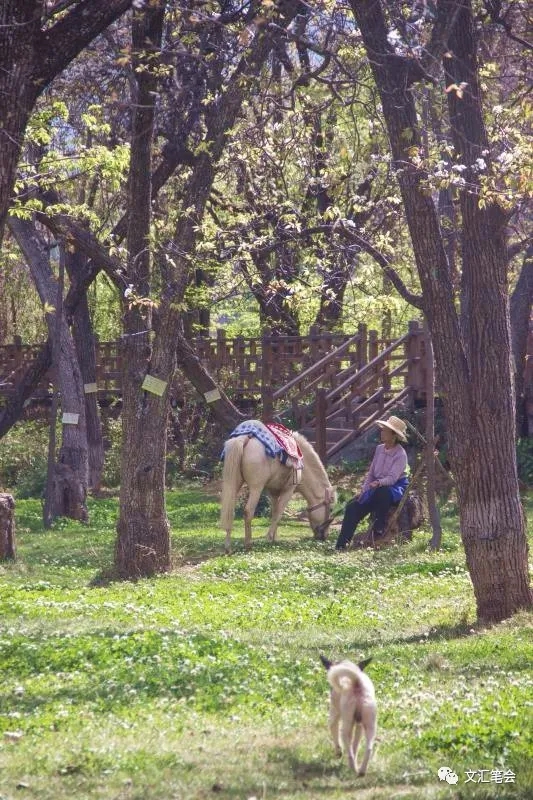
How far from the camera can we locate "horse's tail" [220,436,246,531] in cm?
1809

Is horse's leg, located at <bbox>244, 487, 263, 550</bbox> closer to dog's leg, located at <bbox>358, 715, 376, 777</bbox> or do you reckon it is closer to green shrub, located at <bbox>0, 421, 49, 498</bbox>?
green shrub, located at <bbox>0, 421, 49, 498</bbox>

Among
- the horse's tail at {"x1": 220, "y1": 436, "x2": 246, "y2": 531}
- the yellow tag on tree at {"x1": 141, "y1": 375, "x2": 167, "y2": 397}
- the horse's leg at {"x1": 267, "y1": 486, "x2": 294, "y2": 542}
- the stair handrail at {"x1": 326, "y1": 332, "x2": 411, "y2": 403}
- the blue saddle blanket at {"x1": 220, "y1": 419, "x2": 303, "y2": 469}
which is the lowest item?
the horse's leg at {"x1": 267, "y1": 486, "x2": 294, "y2": 542}

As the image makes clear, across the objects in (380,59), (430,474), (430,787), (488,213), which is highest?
(380,59)

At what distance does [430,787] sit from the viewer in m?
6.11

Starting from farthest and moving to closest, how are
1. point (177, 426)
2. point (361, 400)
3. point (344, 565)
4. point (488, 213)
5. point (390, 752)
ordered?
point (177, 426), point (361, 400), point (344, 565), point (488, 213), point (390, 752)

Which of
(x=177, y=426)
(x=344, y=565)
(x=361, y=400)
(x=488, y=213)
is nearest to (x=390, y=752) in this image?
(x=488, y=213)

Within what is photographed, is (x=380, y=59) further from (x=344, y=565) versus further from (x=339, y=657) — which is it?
(x=344, y=565)

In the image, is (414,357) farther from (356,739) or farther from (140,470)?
(356,739)

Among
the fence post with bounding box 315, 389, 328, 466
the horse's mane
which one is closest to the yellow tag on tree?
the horse's mane

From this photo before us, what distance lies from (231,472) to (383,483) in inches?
94.1

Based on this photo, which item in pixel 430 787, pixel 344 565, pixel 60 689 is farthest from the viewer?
pixel 344 565

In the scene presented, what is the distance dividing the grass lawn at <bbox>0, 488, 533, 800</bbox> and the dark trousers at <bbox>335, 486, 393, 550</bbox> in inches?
103

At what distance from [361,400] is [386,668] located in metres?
19.7

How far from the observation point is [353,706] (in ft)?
20.2
